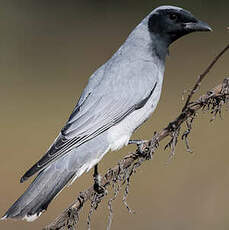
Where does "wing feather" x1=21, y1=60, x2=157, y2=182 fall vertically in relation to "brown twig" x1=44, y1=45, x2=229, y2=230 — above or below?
above

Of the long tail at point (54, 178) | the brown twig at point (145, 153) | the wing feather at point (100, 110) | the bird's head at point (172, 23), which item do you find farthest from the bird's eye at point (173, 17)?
the brown twig at point (145, 153)

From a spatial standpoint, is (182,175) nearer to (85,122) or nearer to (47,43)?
(85,122)

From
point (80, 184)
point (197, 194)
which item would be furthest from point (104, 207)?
point (197, 194)

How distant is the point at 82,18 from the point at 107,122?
2869 millimetres

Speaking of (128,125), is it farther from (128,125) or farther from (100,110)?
(100,110)

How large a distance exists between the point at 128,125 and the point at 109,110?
96 millimetres

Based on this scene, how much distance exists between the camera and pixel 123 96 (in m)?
2.52

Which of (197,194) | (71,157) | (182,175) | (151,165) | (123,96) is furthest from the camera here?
(151,165)

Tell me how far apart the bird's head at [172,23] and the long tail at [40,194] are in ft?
2.69

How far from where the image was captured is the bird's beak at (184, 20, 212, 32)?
2.58m

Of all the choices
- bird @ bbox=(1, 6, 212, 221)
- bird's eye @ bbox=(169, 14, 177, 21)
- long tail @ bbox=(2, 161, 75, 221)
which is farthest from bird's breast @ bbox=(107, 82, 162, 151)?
bird's eye @ bbox=(169, 14, 177, 21)

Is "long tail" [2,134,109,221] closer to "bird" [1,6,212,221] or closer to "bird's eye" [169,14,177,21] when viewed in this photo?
"bird" [1,6,212,221]

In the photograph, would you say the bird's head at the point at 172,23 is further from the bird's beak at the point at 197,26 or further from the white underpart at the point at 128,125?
the white underpart at the point at 128,125

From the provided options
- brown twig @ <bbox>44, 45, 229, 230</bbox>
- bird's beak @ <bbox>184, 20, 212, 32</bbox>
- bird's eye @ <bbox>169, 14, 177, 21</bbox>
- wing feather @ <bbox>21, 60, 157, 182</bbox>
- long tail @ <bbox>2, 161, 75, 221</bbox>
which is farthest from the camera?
bird's eye @ <bbox>169, 14, 177, 21</bbox>
